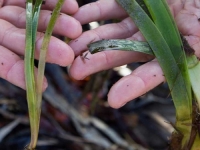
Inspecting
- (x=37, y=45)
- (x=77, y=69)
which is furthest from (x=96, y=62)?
(x=37, y=45)

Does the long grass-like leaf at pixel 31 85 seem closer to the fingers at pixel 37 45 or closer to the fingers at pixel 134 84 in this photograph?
the fingers at pixel 37 45

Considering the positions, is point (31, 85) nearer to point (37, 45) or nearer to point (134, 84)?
point (37, 45)

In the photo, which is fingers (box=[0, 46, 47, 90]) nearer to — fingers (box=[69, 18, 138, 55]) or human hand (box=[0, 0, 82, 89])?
human hand (box=[0, 0, 82, 89])

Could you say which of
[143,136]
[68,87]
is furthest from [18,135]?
[143,136]

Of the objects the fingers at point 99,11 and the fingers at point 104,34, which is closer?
the fingers at point 104,34

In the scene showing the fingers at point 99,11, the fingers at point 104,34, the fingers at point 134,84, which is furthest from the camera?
the fingers at point 99,11

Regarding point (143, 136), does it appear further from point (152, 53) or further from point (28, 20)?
point (28, 20)

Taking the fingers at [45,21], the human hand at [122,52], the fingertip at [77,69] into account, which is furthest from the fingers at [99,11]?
the fingertip at [77,69]
